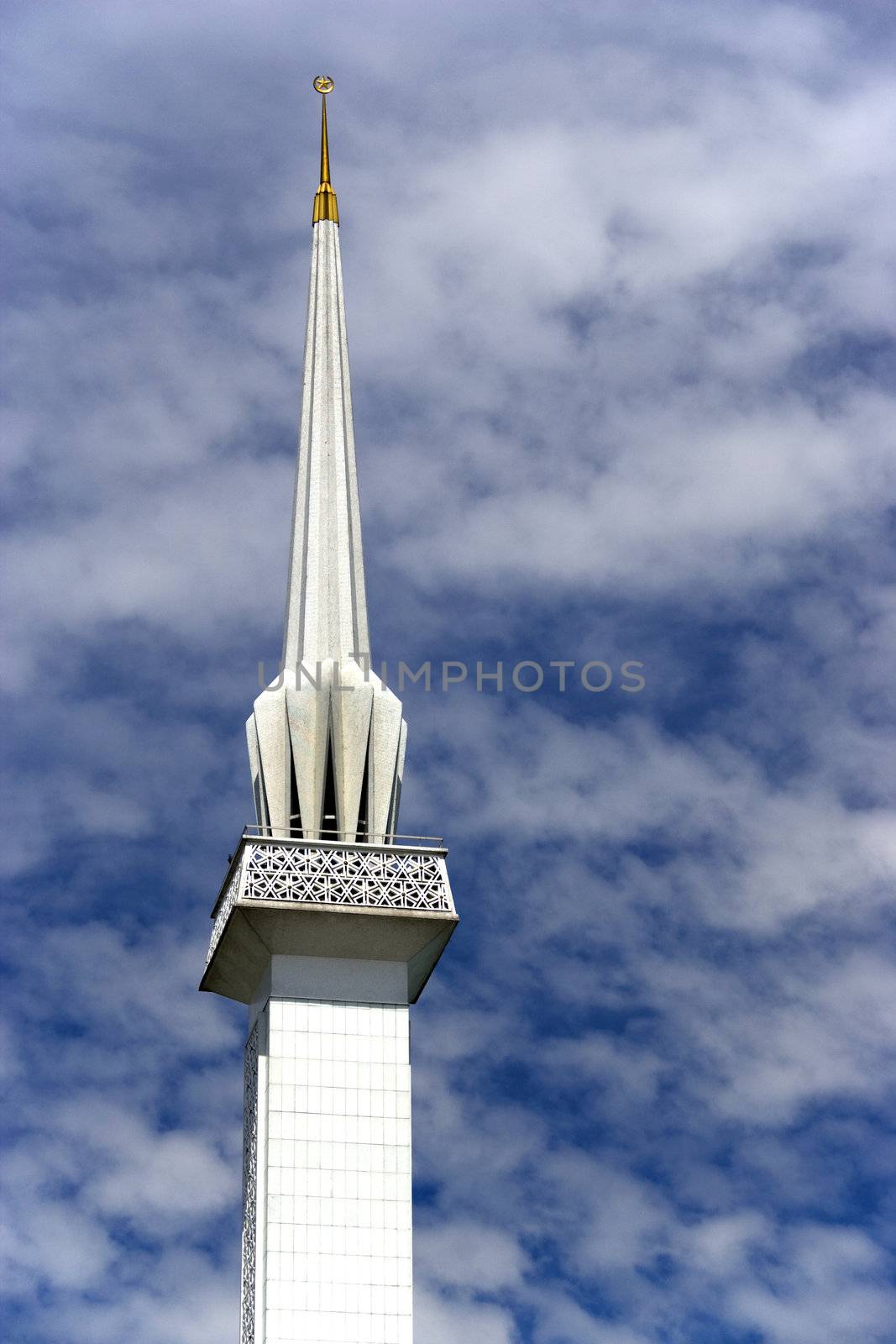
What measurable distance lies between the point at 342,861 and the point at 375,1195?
22.5 ft

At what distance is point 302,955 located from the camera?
45.3 metres

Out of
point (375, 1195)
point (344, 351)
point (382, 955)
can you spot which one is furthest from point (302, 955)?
point (344, 351)

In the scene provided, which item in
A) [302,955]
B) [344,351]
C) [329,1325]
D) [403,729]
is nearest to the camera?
[329,1325]

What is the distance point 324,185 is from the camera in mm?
55219

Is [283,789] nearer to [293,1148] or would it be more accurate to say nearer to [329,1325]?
[293,1148]

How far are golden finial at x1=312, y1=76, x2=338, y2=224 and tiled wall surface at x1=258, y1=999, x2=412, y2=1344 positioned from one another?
20850 mm

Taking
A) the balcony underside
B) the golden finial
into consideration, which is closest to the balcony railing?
the balcony underside

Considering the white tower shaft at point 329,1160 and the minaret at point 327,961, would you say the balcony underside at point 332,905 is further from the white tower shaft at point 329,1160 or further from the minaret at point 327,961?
the white tower shaft at point 329,1160

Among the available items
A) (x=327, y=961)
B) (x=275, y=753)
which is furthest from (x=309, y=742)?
(x=327, y=961)

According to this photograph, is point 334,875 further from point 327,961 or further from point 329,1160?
point 329,1160

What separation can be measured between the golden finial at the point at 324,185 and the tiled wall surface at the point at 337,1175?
20850 mm

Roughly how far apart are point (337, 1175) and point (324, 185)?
25.4 meters

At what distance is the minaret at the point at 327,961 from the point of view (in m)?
42.8

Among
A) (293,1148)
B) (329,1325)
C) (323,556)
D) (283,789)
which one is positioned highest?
(323,556)
